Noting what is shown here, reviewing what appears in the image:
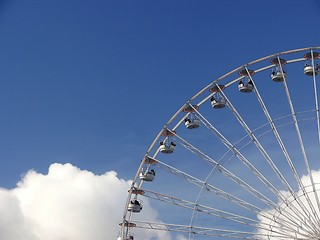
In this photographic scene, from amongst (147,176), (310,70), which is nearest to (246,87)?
(310,70)

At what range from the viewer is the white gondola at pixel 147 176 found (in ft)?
123

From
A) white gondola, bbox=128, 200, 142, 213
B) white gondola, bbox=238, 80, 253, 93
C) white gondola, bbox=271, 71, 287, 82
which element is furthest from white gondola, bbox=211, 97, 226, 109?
white gondola, bbox=128, 200, 142, 213

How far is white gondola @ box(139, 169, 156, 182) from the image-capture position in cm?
3756

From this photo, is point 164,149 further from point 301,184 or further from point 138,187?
point 301,184

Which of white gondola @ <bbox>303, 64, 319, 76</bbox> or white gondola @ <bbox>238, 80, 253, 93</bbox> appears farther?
white gondola @ <bbox>238, 80, 253, 93</bbox>

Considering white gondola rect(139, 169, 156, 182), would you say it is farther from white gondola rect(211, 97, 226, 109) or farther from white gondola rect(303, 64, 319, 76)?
white gondola rect(303, 64, 319, 76)

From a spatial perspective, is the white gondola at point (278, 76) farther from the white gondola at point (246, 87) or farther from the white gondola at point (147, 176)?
the white gondola at point (147, 176)

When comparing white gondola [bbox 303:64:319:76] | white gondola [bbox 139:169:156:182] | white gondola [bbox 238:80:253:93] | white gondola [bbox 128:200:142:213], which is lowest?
white gondola [bbox 128:200:142:213]

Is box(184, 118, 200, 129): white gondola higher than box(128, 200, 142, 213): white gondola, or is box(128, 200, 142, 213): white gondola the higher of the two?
box(184, 118, 200, 129): white gondola

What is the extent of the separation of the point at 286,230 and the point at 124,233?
10.6 metres

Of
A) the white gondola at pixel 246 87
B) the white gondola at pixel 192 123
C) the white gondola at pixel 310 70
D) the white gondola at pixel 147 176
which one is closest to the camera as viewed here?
the white gondola at pixel 310 70

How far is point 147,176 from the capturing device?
37.6 m

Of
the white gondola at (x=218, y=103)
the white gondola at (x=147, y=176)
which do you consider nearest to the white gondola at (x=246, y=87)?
the white gondola at (x=218, y=103)

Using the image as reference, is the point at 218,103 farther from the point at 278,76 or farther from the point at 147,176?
the point at 147,176
